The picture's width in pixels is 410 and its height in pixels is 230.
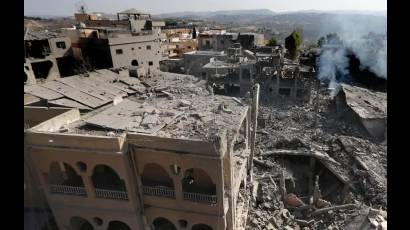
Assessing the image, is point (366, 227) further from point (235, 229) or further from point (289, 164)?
point (289, 164)

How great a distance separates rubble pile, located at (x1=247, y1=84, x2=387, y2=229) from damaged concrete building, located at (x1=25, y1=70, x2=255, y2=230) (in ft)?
14.6

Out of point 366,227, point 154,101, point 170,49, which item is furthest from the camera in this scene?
point 170,49

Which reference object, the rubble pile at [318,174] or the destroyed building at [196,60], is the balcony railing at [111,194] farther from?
the destroyed building at [196,60]

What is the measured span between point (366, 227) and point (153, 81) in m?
19.4

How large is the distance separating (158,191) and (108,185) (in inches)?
112

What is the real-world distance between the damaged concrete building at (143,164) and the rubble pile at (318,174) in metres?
4.44

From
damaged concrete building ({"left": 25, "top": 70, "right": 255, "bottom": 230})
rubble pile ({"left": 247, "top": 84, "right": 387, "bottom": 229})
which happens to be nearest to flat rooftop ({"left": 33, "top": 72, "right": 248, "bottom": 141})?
damaged concrete building ({"left": 25, "top": 70, "right": 255, "bottom": 230})

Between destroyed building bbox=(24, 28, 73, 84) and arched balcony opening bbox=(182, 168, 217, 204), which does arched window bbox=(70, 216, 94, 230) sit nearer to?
arched balcony opening bbox=(182, 168, 217, 204)

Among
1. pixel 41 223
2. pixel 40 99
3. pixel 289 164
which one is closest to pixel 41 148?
pixel 41 223

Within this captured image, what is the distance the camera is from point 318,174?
24.2 m

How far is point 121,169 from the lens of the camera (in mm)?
12016

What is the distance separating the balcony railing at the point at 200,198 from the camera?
12423 millimetres

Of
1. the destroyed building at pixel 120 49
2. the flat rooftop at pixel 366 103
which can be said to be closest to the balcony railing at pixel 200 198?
the destroyed building at pixel 120 49

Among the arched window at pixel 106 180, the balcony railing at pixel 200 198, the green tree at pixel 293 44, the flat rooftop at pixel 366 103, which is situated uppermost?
the green tree at pixel 293 44
